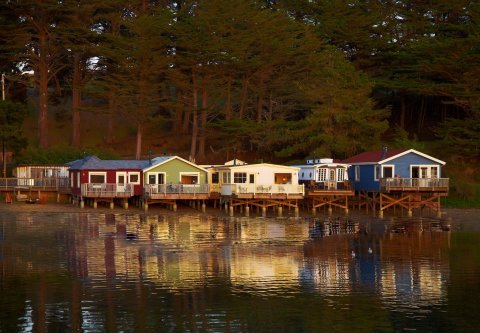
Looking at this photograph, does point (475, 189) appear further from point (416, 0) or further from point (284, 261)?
point (284, 261)

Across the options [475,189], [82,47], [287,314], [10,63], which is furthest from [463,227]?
[10,63]

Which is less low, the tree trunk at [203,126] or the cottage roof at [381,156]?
the tree trunk at [203,126]

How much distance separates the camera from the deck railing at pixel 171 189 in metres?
63.0

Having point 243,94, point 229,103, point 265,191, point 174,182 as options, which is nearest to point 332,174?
point 265,191

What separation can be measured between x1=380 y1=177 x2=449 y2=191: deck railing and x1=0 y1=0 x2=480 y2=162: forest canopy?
888 cm

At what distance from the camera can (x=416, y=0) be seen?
84062 millimetres

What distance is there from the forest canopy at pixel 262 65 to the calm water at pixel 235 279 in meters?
23.9

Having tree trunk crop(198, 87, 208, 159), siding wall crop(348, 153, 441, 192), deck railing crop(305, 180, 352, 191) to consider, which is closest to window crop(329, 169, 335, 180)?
deck railing crop(305, 180, 352, 191)

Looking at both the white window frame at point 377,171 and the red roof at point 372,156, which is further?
the red roof at point 372,156

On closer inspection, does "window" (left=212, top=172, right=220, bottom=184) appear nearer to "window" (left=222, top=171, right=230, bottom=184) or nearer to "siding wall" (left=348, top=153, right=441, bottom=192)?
"window" (left=222, top=171, right=230, bottom=184)

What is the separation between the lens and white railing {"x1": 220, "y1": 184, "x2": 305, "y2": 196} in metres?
63.3

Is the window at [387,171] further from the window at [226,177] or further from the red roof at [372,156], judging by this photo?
the window at [226,177]

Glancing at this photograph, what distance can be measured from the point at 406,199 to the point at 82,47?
33.4m

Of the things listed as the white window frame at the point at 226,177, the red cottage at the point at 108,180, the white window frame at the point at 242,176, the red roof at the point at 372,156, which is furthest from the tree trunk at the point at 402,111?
the red cottage at the point at 108,180
